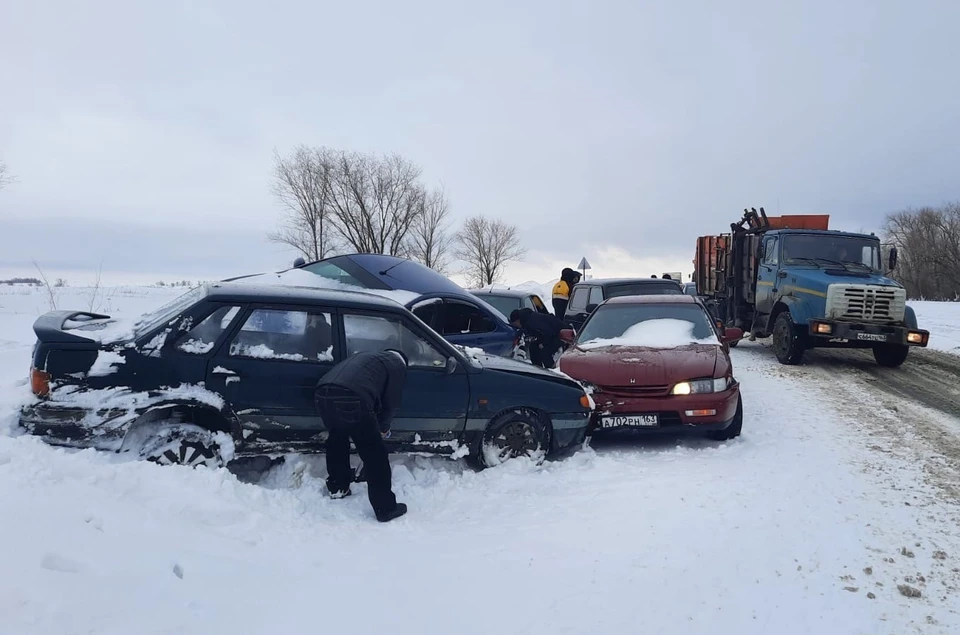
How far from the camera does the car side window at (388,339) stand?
4812 mm

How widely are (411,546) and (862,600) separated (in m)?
2.50

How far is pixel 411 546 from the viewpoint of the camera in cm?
368

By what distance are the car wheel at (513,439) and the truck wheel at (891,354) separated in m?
9.13

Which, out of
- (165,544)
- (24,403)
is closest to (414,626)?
(165,544)

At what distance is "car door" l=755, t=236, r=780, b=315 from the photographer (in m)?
12.3

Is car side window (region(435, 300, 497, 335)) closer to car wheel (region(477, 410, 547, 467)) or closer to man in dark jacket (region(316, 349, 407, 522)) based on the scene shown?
car wheel (region(477, 410, 547, 467))

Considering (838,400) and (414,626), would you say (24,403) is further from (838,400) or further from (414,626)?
(838,400)

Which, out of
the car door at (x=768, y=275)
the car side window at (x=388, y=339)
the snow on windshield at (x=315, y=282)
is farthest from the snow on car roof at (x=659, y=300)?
the car door at (x=768, y=275)

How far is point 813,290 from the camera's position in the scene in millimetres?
10984

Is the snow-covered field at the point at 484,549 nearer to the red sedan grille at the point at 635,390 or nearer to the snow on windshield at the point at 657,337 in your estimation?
the red sedan grille at the point at 635,390

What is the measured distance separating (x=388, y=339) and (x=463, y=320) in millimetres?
3604

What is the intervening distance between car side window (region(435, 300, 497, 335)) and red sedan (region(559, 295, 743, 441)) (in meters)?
1.86

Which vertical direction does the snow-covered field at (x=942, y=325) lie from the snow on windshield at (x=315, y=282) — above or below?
below

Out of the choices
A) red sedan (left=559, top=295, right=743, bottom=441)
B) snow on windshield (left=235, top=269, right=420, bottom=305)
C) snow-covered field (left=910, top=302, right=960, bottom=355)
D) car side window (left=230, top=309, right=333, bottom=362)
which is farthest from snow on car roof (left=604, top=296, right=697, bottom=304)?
snow-covered field (left=910, top=302, right=960, bottom=355)
